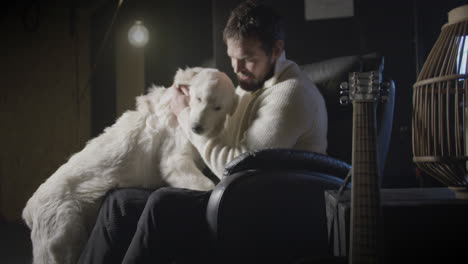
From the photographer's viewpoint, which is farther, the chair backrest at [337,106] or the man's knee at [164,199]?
the chair backrest at [337,106]

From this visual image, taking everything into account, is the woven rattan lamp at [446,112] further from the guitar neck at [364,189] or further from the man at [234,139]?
the man at [234,139]

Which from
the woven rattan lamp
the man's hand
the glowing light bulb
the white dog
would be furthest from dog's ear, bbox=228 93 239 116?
the glowing light bulb

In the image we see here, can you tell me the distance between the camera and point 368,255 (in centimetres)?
80

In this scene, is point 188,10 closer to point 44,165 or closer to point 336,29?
point 336,29

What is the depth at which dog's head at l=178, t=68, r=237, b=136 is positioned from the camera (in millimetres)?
1568

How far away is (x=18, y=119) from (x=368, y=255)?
4.19 metres

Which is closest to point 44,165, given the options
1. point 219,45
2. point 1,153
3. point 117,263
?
point 1,153

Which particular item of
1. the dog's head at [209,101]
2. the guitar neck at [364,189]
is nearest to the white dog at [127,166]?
the dog's head at [209,101]

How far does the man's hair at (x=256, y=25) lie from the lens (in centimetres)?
160

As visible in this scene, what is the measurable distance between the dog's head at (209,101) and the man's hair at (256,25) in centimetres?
18

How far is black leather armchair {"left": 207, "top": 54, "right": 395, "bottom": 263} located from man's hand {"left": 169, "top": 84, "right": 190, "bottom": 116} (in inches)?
Answer: 22.1

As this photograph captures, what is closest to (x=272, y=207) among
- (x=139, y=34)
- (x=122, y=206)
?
(x=122, y=206)

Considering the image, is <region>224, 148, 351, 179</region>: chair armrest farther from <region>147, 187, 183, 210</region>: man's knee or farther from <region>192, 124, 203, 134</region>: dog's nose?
<region>192, 124, 203, 134</region>: dog's nose

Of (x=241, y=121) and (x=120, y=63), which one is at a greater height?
(x=120, y=63)
